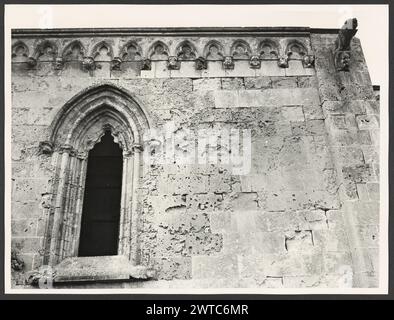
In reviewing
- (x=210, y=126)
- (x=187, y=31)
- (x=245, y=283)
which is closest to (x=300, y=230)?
(x=245, y=283)

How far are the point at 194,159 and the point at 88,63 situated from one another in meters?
2.06

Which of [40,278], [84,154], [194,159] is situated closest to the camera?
[40,278]

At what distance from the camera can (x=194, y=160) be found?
5.43 m

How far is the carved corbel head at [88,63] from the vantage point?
586 cm

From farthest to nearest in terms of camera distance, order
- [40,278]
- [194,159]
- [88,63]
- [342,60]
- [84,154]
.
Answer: [342,60] → [88,63] → [84,154] → [194,159] → [40,278]

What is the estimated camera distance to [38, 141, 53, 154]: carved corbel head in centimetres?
547

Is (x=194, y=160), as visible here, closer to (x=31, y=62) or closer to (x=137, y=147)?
(x=137, y=147)

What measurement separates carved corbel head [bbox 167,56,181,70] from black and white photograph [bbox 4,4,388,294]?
2 centimetres

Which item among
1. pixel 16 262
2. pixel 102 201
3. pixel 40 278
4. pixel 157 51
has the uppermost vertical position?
pixel 157 51

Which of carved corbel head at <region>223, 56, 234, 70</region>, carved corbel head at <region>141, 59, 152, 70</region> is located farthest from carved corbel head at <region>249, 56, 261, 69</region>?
carved corbel head at <region>141, 59, 152, 70</region>

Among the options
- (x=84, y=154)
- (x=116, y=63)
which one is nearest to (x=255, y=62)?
(x=116, y=63)

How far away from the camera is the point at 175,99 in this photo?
5762 mm

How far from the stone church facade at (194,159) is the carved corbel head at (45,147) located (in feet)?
0.08

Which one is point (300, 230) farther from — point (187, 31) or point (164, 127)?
point (187, 31)
